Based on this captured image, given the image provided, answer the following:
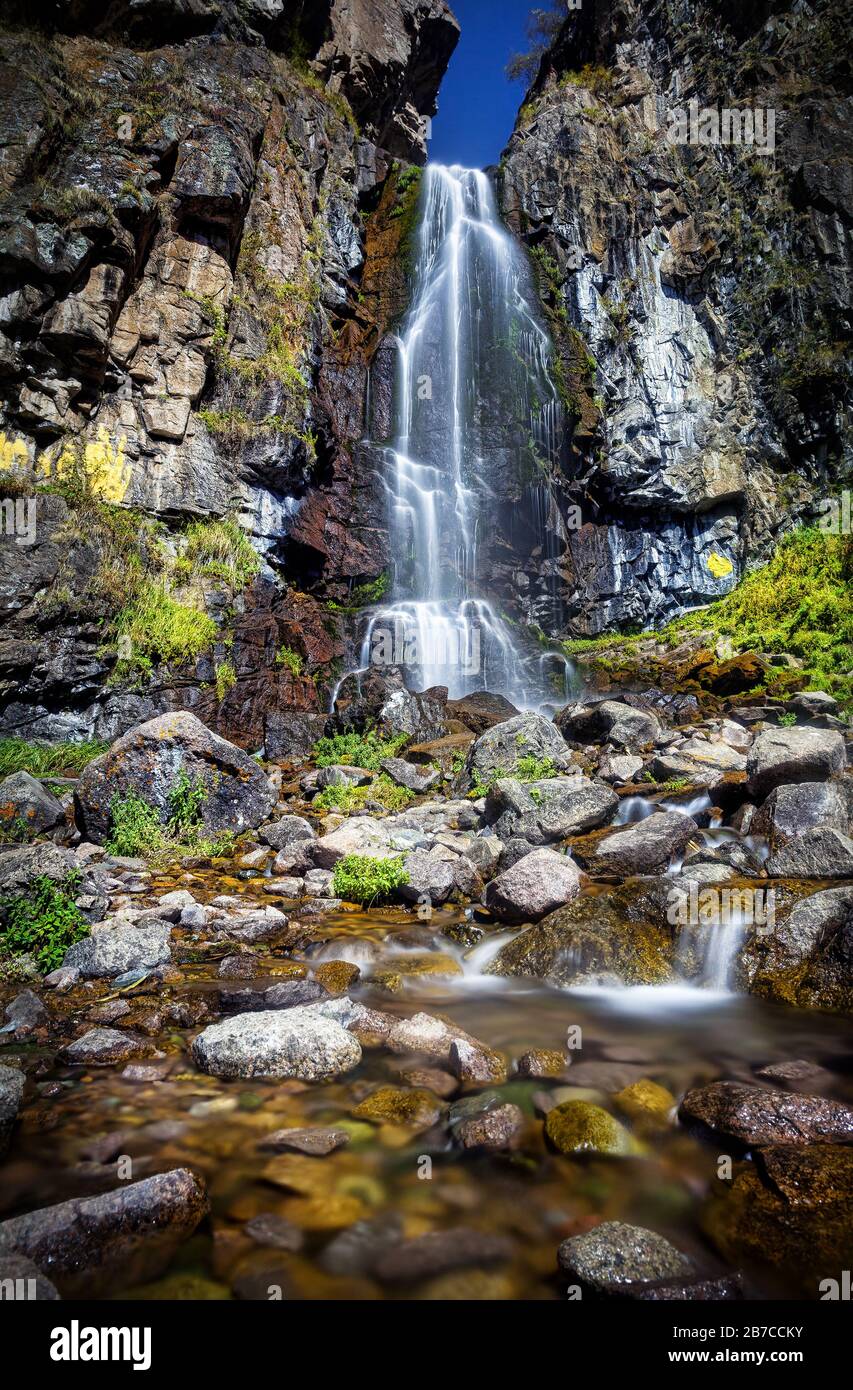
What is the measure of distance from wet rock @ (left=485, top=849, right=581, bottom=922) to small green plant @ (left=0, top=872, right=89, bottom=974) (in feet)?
11.4

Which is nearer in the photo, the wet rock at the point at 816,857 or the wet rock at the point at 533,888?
the wet rock at the point at 816,857

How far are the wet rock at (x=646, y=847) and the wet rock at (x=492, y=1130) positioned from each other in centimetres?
376

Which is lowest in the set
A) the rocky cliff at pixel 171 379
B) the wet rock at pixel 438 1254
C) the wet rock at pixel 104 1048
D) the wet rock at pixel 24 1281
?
the wet rock at pixel 438 1254

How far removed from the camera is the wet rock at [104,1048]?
351cm

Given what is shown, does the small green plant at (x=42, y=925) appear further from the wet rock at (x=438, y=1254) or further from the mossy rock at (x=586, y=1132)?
the mossy rock at (x=586, y=1132)

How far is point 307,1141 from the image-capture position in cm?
283

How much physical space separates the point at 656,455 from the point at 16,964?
23515 mm

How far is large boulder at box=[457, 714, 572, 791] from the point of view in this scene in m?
10.2

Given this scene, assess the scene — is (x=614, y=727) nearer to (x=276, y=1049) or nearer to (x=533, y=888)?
(x=533, y=888)

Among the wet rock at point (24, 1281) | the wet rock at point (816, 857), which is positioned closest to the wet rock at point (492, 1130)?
the wet rock at point (24, 1281)

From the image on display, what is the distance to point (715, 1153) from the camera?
2.75 metres

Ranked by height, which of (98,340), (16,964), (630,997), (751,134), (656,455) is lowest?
(630,997)
